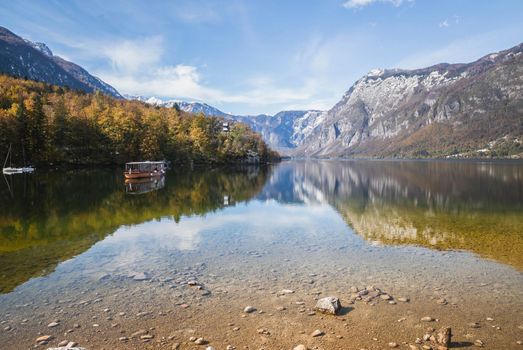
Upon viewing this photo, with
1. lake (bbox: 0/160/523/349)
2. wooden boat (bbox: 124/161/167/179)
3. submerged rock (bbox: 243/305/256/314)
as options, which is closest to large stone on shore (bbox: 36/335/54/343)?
lake (bbox: 0/160/523/349)

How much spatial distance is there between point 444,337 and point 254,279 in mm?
8500

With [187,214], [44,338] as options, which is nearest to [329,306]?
[44,338]

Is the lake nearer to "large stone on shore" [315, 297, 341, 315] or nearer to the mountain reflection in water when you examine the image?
the mountain reflection in water

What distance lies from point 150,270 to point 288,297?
7.83 metres

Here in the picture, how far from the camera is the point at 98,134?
124 metres

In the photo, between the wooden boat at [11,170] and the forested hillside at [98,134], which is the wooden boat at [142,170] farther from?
the forested hillside at [98,134]

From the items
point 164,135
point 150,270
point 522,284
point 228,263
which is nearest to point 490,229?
point 522,284

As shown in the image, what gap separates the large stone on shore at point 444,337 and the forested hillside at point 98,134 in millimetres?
117127

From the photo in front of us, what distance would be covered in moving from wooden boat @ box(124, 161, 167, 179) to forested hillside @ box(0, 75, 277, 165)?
3495 centimetres

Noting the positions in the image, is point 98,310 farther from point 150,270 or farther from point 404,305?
point 404,305

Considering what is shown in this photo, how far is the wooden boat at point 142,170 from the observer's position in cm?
8250

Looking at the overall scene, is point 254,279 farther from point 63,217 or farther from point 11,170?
point 11,170

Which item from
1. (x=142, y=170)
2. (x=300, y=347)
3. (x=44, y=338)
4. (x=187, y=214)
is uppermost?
(x=142, y=170)

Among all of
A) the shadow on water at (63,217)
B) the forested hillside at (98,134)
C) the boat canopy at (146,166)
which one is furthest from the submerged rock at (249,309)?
the forested hillside at (98,134)
